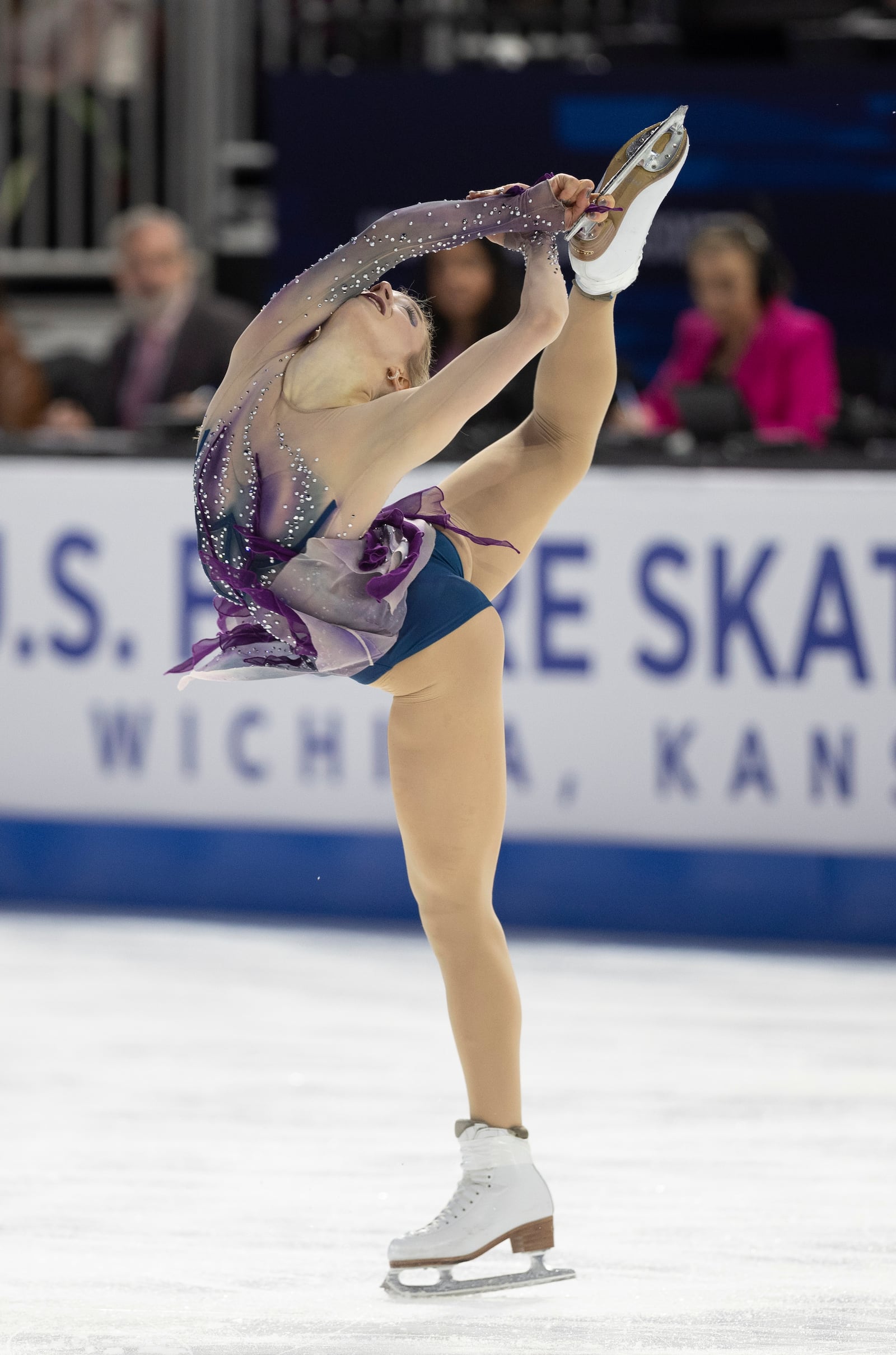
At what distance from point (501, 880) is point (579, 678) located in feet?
1.69

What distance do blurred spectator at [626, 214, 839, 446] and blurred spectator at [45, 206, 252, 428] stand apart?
1.42 m

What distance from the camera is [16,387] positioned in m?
6.52

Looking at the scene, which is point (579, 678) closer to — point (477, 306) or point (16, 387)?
point (477, 306)

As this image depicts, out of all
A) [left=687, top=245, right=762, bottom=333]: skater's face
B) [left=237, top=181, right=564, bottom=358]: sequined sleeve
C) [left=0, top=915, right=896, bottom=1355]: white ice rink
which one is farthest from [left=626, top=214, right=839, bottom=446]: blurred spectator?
[left=237, top=181, right=564, bottom=358]: sequined sleeve

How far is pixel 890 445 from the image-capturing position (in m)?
5.12

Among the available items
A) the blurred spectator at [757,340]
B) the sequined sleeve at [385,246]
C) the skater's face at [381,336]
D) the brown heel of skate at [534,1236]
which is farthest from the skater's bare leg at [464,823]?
the blurred spectator at [757,340]

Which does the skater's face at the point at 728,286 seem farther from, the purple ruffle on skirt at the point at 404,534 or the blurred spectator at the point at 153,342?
the purple ruffle on skirt at the point at 404,534

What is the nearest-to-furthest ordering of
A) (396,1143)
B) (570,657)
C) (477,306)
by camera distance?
1. (396,1143)
2. (570,657)
3. (477,306)

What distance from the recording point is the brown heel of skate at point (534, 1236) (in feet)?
8.53

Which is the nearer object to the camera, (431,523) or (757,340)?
(431,523)

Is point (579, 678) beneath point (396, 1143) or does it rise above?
above

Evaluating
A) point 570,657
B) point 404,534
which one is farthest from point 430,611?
point 570,657

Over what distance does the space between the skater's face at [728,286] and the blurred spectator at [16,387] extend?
2055 mm

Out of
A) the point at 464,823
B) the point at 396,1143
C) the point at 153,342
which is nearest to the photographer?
the point at 464,823
